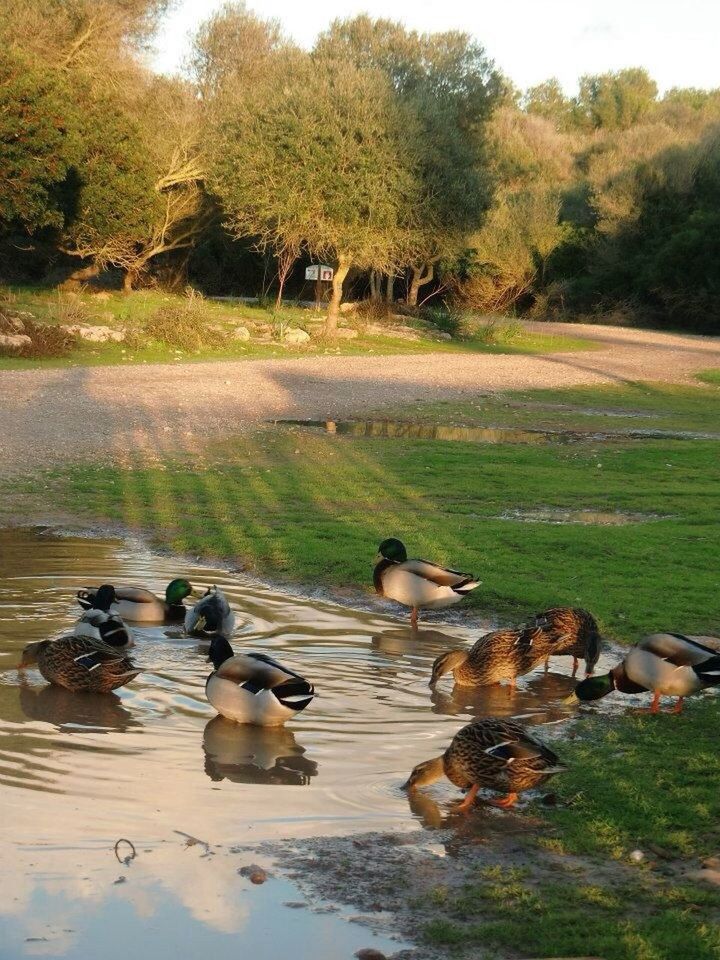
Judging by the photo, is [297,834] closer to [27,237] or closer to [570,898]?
[570,898]

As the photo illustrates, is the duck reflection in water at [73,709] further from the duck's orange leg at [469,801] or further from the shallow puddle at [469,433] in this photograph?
the shallow puddle at [469,433]

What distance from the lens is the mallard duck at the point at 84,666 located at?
698cm

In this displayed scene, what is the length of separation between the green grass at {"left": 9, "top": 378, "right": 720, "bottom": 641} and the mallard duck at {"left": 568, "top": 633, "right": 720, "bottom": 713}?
1.59 meters

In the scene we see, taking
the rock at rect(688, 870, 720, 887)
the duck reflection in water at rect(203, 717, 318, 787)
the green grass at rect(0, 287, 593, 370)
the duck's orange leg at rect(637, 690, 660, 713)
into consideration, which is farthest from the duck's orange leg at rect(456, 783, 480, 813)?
the green grass at rect(0, 287, 593, 370)

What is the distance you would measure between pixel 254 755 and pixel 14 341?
24230mm

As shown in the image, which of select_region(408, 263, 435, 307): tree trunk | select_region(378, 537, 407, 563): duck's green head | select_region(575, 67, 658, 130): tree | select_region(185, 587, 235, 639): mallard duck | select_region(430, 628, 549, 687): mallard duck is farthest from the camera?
select_region(575, 67, 658, 130): tree

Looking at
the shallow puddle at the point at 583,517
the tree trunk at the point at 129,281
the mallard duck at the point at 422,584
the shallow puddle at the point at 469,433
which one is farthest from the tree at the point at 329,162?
the mallard duck at the point at 422,584

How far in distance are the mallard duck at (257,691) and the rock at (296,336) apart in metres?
31.3

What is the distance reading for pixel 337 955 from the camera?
405cm

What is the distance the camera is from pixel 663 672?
6773mm

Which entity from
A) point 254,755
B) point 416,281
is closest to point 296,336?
point 416,281

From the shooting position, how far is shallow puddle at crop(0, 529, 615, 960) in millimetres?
4258

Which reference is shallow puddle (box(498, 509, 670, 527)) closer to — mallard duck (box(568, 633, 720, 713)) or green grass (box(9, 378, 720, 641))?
green grass (box(9, 378, 720, 641))

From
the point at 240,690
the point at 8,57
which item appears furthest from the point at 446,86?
the point at 240,690
